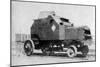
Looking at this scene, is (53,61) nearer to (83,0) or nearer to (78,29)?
(78,29)

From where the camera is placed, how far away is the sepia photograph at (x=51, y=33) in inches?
94.6

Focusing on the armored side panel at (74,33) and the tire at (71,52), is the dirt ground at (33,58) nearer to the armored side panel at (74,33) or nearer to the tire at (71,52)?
the tire at (71,52)

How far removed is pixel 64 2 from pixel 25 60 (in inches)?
33.2

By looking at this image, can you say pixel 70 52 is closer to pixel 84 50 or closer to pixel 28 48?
pixel 84 50

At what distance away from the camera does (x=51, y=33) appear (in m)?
2.55

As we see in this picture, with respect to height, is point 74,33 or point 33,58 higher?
point 74,33

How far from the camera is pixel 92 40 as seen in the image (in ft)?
9.03

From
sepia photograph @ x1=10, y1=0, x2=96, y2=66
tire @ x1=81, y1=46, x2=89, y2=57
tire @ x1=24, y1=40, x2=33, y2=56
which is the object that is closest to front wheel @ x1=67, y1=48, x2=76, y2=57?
sepia photograph @ x1=10, y1=0, x2=96, y2=66

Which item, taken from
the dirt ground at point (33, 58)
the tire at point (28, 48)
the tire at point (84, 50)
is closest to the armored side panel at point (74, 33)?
the tire at point (84, 50)

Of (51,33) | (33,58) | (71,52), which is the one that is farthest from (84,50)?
(33,58)

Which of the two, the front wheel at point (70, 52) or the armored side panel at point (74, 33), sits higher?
the armored side panel at point (74, 33)

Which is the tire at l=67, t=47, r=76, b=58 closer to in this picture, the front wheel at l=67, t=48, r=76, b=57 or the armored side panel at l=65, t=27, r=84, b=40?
the front wheel at l=67, t=48, r=76, b=57

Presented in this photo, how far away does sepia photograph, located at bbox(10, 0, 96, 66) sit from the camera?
2402 millimetres
